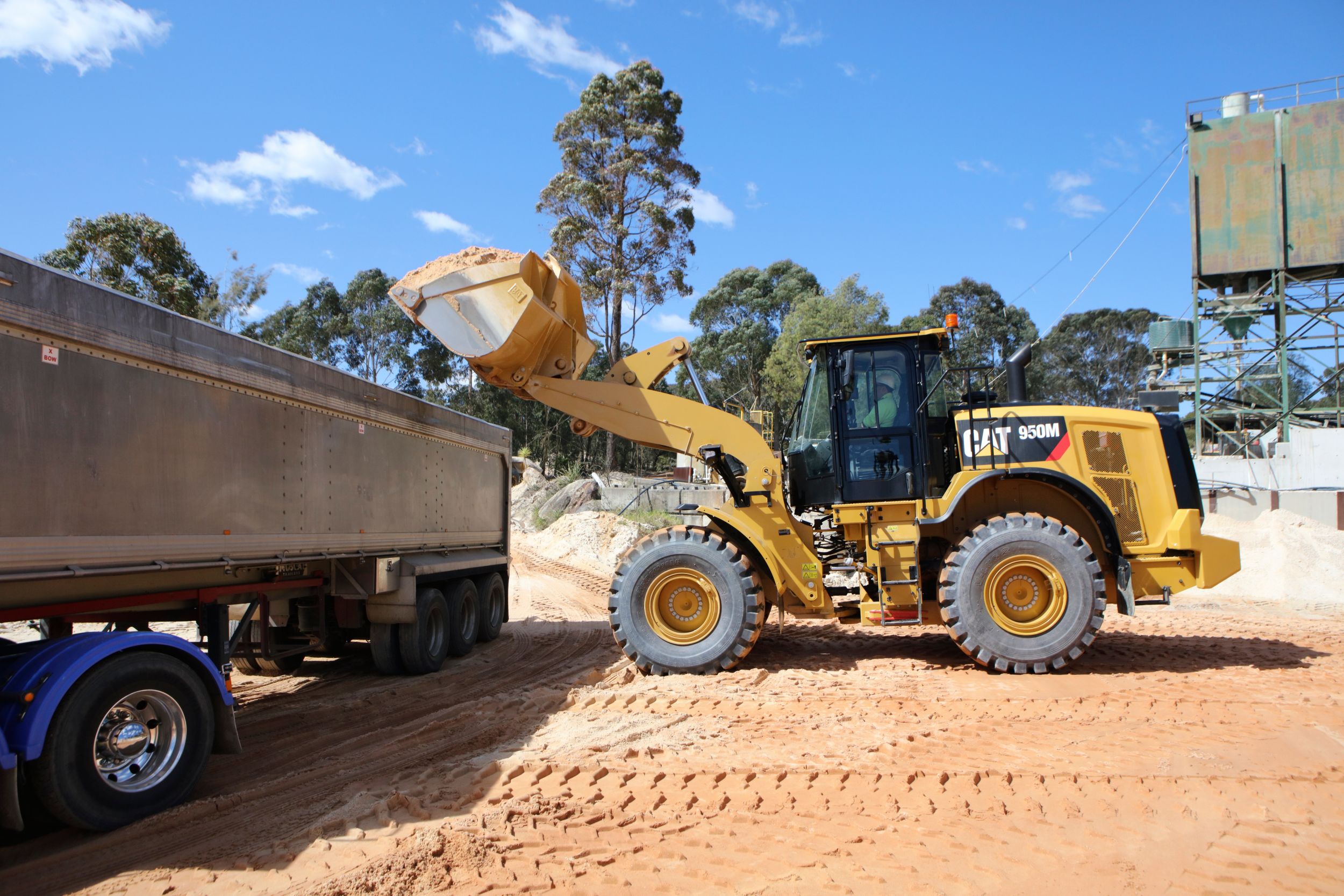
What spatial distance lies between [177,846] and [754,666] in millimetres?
5228

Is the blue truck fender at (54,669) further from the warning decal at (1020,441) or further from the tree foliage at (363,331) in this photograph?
the tree foliage at (363,331)

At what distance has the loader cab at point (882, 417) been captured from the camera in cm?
800

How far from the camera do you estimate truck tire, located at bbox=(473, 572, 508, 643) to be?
10.1m

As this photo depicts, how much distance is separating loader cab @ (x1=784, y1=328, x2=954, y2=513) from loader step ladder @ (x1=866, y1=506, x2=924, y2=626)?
1.00 feet

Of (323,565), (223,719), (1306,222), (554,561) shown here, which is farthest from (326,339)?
(1306,222)

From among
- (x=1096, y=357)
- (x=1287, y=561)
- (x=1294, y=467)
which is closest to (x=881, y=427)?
(x=1287, y=561)

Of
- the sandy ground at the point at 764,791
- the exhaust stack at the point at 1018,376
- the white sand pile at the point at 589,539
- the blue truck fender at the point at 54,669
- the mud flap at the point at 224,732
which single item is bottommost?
the white sand pile at the point at 589,539

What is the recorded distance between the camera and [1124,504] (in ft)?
25.7

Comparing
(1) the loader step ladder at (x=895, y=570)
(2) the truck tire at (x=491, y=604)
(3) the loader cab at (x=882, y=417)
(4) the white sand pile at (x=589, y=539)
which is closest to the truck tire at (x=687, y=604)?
(1) the loader step ladder at (x=895, y=570)

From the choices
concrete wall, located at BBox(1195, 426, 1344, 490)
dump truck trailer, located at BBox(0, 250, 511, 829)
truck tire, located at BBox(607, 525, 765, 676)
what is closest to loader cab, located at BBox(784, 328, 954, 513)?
truck tire, located at BBox(607, 525, 765, 676)

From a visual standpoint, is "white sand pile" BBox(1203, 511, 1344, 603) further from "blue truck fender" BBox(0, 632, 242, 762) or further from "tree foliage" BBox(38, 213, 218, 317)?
"tree foliage" BBox(38, 213, 218, 317)

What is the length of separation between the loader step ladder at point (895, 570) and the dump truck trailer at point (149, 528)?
4683 millimetres

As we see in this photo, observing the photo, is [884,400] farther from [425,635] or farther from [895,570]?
[425,635]

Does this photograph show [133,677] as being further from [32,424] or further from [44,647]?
[32,424]
